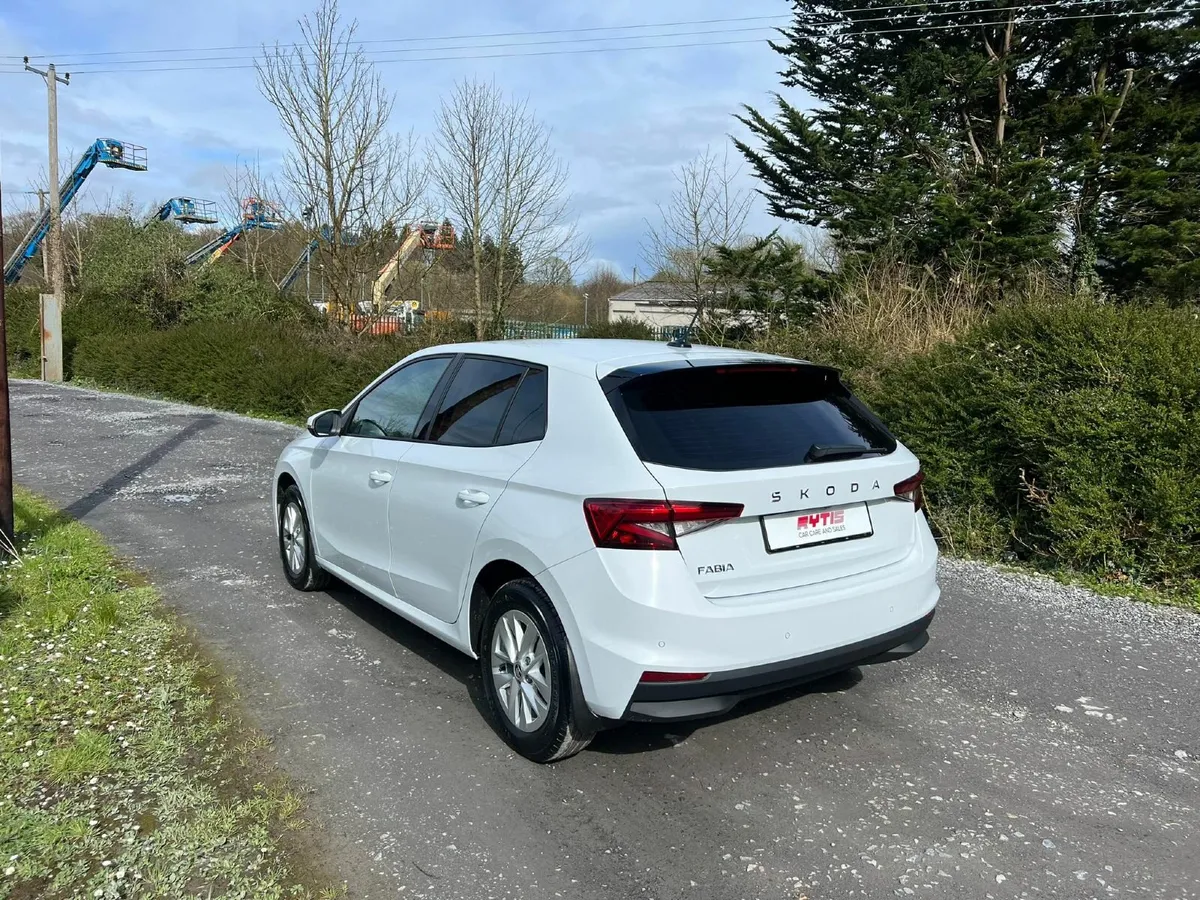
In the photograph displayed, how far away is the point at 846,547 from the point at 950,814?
1012 mm

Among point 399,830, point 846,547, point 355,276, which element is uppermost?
point 355,276

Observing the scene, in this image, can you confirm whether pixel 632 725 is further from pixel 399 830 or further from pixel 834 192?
pixel 834 192

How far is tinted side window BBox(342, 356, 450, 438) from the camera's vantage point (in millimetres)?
4414

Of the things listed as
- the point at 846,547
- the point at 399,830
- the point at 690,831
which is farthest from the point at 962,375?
the point at 399,830

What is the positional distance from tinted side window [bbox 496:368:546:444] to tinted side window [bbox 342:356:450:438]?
2.69 feet

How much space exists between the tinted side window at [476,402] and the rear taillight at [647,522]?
3.10 feet

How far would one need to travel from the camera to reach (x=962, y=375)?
260 inches

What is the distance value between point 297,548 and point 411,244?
15.3m

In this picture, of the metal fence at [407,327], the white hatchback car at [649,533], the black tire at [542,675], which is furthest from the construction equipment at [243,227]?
the black tire at [542,675]

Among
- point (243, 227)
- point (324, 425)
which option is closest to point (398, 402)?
point (324, 425)

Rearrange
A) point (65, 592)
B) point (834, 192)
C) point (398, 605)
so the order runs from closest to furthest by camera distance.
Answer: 1. point (398, 605)
2. point (65, 592)
3. point (834, 192)

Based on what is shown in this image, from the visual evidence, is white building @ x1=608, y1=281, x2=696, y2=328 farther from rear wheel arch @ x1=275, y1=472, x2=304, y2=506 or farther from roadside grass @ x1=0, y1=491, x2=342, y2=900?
roadside grass @ x1=0, y1=491, x2=342, y2=900

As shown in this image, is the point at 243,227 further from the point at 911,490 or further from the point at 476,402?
the point at 911,490

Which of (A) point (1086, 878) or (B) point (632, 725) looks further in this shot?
(B) point (632, 725)
